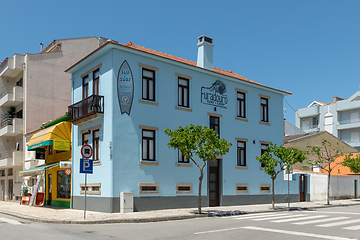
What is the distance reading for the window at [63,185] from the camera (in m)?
23.3

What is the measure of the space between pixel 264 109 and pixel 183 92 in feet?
25.3

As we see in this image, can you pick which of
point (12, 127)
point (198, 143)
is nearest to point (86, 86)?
point (198, 143)

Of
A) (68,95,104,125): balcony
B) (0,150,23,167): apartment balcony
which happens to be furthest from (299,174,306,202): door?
(0,150,23,167): apartment balcony

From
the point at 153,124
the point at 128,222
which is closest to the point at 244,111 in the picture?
the point at 153,124

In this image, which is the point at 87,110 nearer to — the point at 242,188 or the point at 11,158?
the point at 242,188

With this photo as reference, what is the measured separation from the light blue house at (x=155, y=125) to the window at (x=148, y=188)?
0.17 ft

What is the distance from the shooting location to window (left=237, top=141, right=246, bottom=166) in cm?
2488

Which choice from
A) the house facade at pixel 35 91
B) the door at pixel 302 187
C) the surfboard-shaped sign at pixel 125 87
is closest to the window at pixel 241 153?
the door at pixel 302 187

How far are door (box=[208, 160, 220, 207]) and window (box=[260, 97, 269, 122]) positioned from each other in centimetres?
564

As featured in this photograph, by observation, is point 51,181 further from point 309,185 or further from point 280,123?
point 309,185

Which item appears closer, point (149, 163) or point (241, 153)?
point (149, 163)

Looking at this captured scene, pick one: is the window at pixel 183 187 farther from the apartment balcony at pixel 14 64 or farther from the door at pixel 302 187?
the apartment balcony at pixel 14 64

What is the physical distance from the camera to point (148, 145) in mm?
20312

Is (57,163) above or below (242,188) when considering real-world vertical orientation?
above
